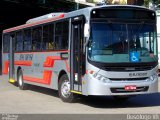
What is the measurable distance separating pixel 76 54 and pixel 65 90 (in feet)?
4.72

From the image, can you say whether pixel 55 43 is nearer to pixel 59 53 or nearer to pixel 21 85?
pixel 59 53

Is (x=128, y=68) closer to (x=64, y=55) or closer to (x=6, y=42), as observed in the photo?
(x=64, y=55)

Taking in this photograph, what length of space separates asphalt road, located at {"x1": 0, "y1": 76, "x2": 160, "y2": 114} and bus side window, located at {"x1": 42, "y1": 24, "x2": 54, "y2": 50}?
74.1 inches

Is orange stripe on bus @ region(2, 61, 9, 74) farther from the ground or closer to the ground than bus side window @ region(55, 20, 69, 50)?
closer to the ground

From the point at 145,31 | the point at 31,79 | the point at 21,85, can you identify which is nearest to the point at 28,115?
the point at 145,31

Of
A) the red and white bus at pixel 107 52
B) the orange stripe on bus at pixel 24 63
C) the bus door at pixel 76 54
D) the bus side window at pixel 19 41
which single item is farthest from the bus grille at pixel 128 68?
the bus side window at pixel 19 41

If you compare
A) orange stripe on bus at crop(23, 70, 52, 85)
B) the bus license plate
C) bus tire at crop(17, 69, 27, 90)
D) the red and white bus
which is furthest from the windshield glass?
bus tire at crop(17, 69, 27, 90)

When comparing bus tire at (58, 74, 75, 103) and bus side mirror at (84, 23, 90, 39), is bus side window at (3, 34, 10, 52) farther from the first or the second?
bus side mirror at (84, 23, 90, 39)

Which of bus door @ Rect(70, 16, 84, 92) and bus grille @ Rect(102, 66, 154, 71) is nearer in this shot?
bus grille @ Rect(102, 66, 154, 71)

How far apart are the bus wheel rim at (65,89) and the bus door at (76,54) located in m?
0.42

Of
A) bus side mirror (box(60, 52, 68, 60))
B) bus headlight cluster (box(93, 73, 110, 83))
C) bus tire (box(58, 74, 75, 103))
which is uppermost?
bus side mirror (box(60, 52, 68, 60))

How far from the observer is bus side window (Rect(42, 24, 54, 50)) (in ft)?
49.6

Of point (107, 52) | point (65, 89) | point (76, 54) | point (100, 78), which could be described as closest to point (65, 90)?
point (65, 89)

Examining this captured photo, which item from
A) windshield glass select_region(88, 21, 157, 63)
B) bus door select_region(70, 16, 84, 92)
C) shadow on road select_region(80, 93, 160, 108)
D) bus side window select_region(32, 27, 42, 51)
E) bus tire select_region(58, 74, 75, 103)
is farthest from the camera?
bus side window select_region(32, 27, 42, 51)
